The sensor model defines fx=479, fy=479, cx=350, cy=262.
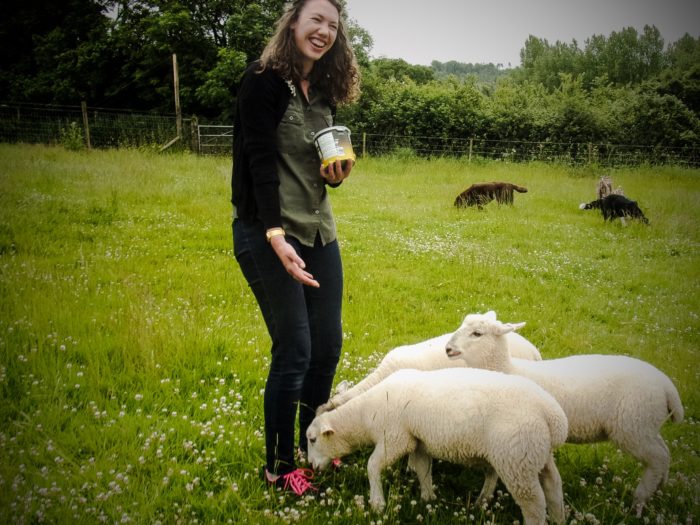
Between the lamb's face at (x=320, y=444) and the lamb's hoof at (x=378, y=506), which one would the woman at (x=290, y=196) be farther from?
the lamb's hoof at (x=378, y=506)

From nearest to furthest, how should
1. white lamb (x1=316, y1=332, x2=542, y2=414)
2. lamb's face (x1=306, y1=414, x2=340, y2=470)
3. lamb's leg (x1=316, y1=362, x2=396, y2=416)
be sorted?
lamb's face (x1=306, y1=414, x2=340, y2=470), lamb's leg (x1=316, y1=362, x2=396, y2=416), white lamb (x1=316, y1=332, x2=542, y2=414)

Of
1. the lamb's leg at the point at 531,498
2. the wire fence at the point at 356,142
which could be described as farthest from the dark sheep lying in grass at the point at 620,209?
the wire fence at the point at 356,142

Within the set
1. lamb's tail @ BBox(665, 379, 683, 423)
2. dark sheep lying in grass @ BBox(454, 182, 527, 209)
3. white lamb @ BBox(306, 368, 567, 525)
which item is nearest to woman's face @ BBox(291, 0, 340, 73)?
white lamb @ BBox(306, 368, 567, 525)

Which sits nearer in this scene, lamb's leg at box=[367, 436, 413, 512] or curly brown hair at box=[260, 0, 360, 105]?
curly brown hair at box=[260, 0, 360, 105]

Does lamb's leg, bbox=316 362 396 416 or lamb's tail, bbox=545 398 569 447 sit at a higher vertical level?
lamb's tail, bbox=545 398 569 447

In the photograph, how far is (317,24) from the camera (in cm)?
262

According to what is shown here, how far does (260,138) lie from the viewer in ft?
8.11

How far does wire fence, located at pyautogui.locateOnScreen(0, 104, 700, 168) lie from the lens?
19.8m

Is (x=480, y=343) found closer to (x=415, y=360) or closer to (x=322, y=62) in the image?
(x=415, y=360)

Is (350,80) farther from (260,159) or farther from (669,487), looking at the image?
(669,487)

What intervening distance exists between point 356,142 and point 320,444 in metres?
22.0

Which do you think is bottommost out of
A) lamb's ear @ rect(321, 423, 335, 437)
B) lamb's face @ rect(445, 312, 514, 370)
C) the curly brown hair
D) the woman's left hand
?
lamb's ear @ rect(321, 423, 335, 437)

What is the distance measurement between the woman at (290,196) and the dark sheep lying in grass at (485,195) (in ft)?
33.6

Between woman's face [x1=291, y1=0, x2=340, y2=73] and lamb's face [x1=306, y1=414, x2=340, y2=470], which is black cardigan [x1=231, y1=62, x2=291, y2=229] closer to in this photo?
woman's face [x1=291, y1=0, x2=340, y2=73]
